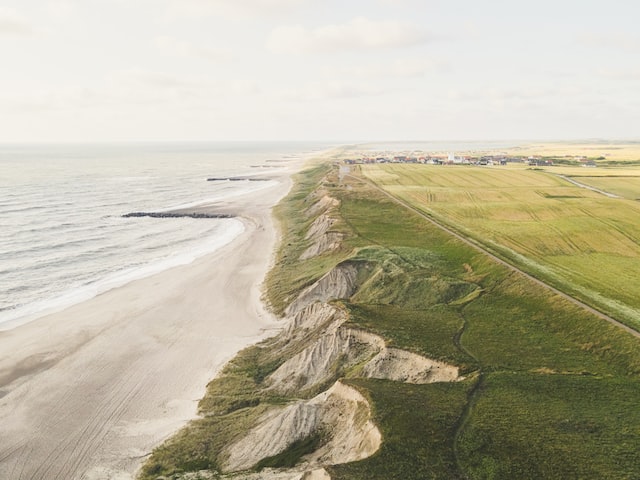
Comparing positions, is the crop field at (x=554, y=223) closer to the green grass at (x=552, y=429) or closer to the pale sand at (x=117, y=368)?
the green grass at (x=552, y=429)

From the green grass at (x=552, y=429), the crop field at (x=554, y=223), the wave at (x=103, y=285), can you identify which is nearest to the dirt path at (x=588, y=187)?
the crop field at (x=554, y=223)

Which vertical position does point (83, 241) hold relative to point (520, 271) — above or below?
below

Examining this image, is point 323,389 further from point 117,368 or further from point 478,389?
point 117,368

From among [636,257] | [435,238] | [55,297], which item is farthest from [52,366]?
[636,257]

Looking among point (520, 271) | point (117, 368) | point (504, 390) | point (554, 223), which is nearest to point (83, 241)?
point (117, 368)

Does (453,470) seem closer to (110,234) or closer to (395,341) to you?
(395,341)

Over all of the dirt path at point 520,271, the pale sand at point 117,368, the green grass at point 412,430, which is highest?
the dirt path at point 520,271
